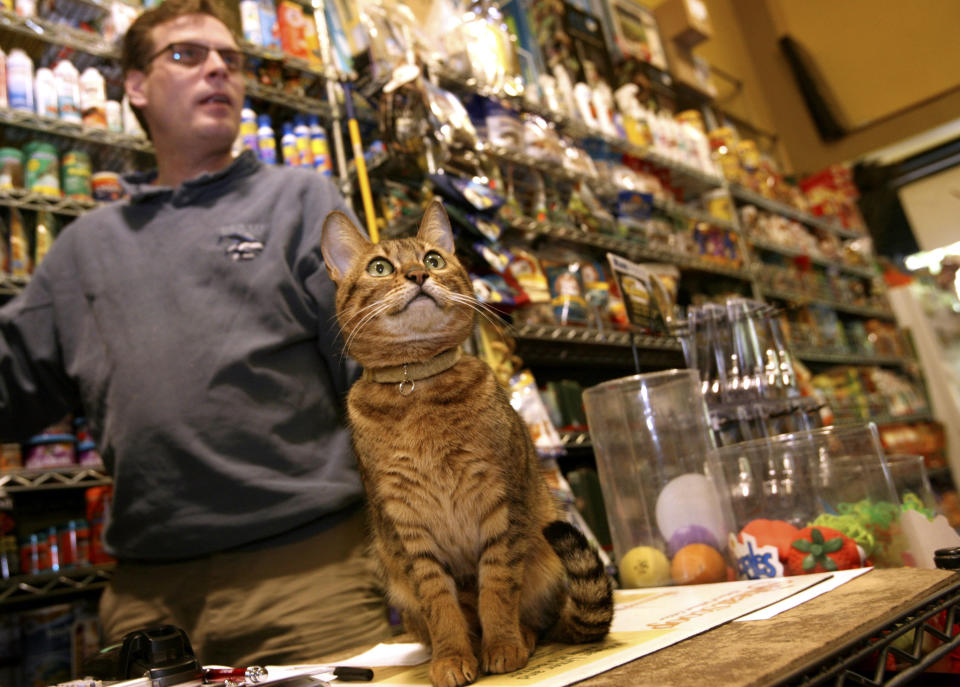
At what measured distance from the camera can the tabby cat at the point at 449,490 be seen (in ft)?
2.45

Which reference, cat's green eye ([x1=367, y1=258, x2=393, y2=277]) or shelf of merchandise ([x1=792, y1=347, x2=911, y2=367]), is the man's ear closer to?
cat's green eye ([x1=367, y1=258, x2=393, y2=277])

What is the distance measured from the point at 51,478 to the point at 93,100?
1086 millimetres

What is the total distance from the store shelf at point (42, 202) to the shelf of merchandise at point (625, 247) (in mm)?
1225

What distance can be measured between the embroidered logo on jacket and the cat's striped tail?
34.2 inches

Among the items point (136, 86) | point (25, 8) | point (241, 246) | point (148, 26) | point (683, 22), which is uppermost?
point (683, 22)

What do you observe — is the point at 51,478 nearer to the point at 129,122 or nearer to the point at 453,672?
the point at 129,122

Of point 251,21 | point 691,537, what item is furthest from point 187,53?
point 691,537

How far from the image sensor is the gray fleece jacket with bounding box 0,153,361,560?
1.25 meters

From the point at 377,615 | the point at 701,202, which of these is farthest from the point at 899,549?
the point at 701,202

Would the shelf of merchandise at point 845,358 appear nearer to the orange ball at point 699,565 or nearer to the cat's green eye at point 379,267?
the orange ball at point 699,565

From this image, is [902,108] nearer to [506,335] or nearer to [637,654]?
[506,335]

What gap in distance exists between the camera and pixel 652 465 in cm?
134

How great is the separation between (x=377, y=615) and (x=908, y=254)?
6.21 meters

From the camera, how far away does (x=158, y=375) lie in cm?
128
